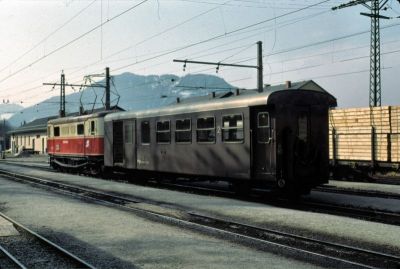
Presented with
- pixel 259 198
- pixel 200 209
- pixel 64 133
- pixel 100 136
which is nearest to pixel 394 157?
pixel 259 198

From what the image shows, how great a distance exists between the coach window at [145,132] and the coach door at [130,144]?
0.78 m

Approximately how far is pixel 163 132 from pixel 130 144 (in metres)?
2.91

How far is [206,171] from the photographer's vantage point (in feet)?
50.1

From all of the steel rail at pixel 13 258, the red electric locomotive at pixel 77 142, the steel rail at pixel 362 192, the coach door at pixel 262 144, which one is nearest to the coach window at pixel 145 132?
the red electric locomotive at pixel 77 142

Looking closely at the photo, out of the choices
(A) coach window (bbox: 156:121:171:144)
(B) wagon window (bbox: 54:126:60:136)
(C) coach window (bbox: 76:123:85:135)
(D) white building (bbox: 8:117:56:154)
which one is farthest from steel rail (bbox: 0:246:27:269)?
(D) white building (bbox: 8:117:56:154)

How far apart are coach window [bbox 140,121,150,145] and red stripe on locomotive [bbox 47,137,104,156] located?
4559mm

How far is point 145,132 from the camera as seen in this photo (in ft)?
62.0

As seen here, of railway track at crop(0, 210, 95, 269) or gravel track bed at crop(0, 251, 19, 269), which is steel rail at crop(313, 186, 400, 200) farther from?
gravel track bed at crop(0, 251, 19, 269)

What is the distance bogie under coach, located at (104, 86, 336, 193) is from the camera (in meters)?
13.0

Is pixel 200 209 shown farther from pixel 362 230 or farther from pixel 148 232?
pixel 362 230

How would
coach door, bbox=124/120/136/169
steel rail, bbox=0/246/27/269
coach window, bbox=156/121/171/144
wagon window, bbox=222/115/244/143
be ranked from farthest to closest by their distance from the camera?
1. coach door, bbox=124/120/136/169
2. coach window, bbox=156/121/171/144
3. wagon window, bbox=222/115/244/143
4. steel rail, bbox=0/246/27/269

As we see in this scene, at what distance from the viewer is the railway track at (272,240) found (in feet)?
23.9

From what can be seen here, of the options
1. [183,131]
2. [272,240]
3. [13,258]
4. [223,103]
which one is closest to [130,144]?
[183,131]

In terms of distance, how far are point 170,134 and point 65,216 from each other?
6.25 meters
